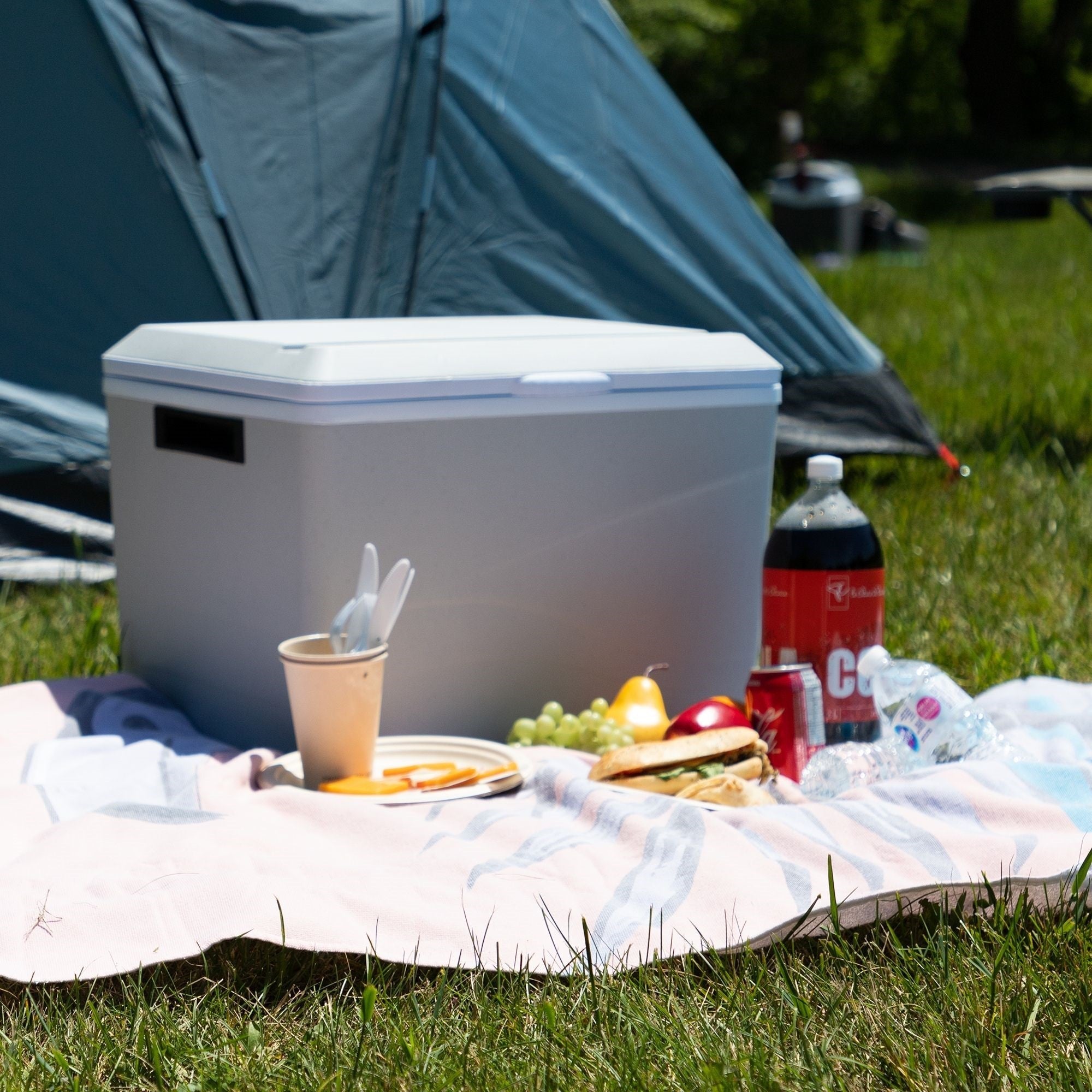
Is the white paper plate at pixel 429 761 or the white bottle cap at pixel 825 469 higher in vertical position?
the white bottle cap at pixel 825 469

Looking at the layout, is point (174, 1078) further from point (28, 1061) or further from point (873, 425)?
point (873, 425)

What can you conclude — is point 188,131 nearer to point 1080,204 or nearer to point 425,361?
point 425,361

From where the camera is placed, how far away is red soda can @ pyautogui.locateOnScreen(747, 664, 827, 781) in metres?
1.88

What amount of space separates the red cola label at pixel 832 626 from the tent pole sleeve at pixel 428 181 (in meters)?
1.34

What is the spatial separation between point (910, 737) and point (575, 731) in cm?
44

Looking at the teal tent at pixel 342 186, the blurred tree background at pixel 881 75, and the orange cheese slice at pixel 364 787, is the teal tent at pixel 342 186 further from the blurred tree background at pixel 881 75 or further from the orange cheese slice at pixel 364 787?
the blurred tree background at pixel 881 75

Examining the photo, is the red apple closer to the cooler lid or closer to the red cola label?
the red cola label

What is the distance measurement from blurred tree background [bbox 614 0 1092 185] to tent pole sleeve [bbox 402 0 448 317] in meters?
14.9

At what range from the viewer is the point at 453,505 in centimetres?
198

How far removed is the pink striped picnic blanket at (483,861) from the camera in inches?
56.1

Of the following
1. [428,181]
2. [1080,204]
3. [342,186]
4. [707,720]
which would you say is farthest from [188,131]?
[1080,204]

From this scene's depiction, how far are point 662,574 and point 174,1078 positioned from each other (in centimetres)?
108

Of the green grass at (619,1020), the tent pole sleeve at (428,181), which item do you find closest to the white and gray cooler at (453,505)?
the green grass at (619,1020)

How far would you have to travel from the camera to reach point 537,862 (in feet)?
5.22
